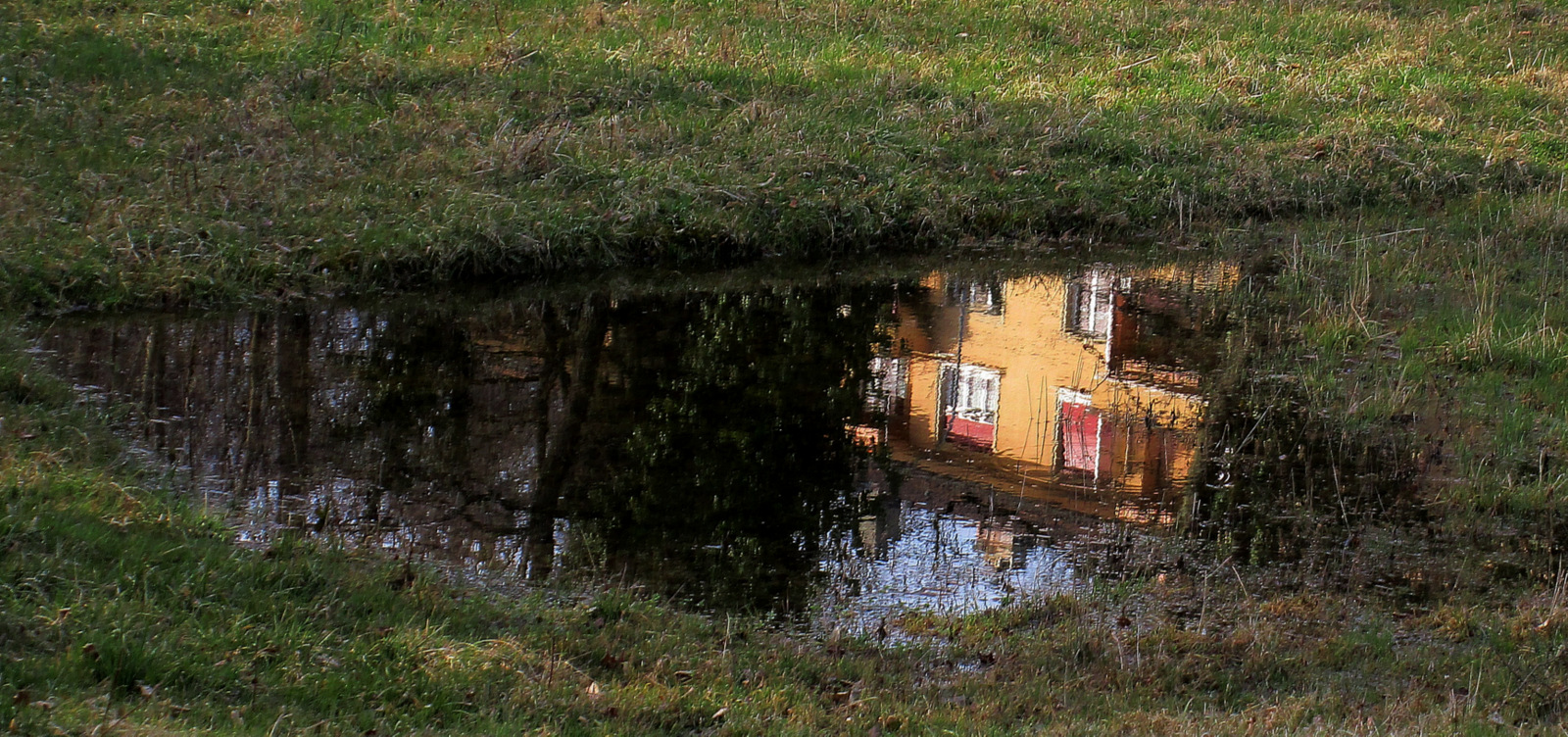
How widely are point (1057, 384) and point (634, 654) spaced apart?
5801 mm

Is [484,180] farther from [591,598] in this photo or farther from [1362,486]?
[1362,486]

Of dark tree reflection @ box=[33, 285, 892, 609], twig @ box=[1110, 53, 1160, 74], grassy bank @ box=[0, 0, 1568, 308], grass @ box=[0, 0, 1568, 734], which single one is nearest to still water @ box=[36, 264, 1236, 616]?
dark tree reflection @ box=[33, 285, 892, 609]

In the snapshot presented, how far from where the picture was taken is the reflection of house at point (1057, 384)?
376 inches

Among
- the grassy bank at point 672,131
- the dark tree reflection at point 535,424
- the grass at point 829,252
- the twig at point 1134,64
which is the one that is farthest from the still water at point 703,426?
the twig at point 1134,64

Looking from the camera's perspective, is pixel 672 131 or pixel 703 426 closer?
pixel 703 426

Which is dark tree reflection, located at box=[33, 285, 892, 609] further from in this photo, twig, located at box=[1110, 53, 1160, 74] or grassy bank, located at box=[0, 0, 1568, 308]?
twig, located at box=[1110, 53, 1160, 74]

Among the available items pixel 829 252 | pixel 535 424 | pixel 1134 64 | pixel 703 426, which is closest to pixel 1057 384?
pixel 703 426

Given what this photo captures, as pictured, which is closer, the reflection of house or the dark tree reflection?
the dark tree reflection

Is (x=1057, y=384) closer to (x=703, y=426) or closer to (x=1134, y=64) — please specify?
(x=703, y=426)

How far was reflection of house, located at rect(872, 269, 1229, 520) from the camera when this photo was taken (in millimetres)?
9539

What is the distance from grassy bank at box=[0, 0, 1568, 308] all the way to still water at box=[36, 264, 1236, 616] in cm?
101

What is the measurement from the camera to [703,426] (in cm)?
1014

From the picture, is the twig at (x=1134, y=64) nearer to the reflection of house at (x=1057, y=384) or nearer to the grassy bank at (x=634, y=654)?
the reflection of house at (x=1057, y=384)

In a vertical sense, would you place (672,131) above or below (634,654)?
above
